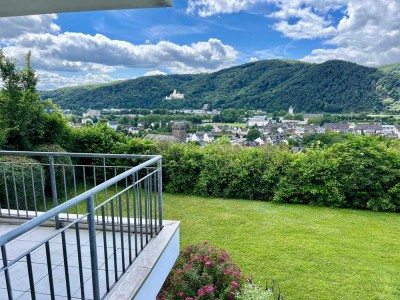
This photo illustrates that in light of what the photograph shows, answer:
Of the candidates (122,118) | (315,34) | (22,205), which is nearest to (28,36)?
(122,118)

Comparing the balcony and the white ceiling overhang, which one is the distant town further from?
the white ceiling overhang

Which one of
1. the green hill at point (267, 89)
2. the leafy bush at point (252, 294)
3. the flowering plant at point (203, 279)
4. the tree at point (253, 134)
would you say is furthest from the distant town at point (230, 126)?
the leafy bush at point (252, 294)

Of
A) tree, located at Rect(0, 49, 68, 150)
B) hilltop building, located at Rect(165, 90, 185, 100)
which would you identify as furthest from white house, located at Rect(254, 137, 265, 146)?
hilltop building, located at Rect(165, 90, 185, 100)

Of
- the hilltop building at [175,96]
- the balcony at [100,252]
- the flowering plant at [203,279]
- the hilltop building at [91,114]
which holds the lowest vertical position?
the flowering plant at [203,279]

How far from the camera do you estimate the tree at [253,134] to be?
8.45 m

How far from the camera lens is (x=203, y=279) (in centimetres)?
332

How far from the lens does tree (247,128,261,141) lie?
8455mm

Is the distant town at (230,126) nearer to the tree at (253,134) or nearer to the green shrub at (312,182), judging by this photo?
the tree at (253,134)

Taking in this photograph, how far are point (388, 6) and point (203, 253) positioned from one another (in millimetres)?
10381

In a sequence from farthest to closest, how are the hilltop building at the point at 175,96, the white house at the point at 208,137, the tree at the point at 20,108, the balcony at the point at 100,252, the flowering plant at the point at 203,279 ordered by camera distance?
1. the hilltop building at the point at 175,96
2. the white house at the point at 208,137
3. the tree at the point at 20,108
4. the flowering plant at the point at 203,279
5. the balcony at the point at 100,252

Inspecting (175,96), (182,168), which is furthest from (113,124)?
(175,96)

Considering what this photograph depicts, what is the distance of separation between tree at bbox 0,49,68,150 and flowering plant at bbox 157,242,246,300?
4871mm

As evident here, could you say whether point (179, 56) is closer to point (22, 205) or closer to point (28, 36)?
point (28, 36)

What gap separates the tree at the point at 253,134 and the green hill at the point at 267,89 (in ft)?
11.2
